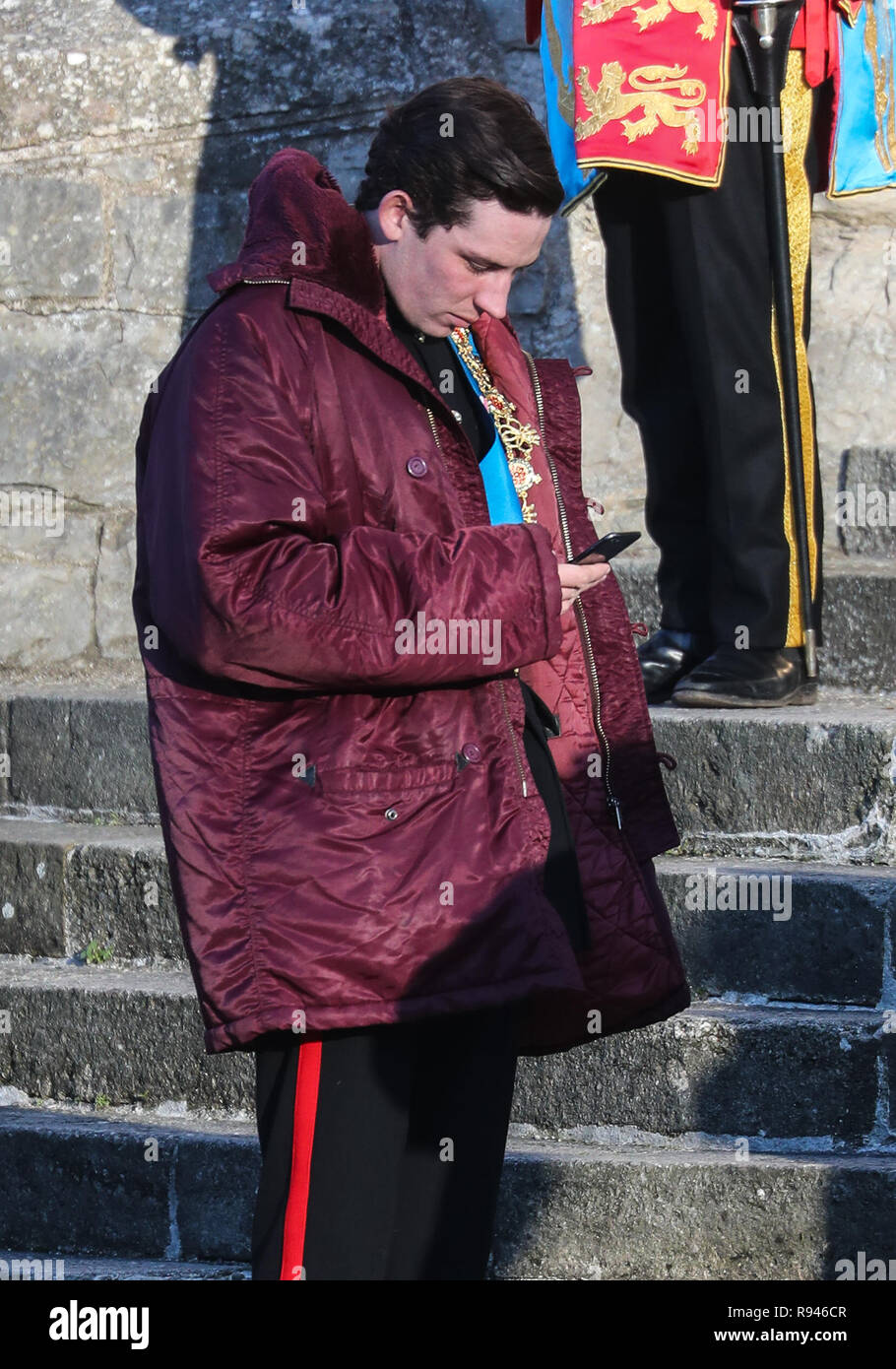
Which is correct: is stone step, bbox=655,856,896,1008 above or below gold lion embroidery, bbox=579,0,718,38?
below

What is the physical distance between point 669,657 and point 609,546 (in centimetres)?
170

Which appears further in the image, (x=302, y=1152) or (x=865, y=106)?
(x=865, y=106)

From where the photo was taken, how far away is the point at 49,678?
178 inches

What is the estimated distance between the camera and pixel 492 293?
6.79 feet

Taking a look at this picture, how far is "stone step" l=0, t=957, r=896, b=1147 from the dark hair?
1483mm

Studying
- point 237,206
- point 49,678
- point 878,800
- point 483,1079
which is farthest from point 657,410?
point 483,1079

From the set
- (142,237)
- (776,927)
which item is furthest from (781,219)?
(142,237)

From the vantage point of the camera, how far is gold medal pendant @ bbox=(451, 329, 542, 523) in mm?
2121

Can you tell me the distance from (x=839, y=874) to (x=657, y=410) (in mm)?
1145

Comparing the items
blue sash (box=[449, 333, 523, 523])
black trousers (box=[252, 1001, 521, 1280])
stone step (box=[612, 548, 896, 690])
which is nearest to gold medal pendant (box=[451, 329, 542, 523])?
blue sash (box=[449, 333, 523, 523])

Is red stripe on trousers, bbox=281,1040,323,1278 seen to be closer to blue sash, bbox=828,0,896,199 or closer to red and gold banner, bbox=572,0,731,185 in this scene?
red and gold banner, bbox=572,0,731,185

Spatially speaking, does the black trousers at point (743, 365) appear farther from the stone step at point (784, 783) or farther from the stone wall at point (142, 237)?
the stone wall at point (142, 237)

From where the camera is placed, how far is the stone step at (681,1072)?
2.90 metres

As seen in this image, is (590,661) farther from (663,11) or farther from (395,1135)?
(663,11)
